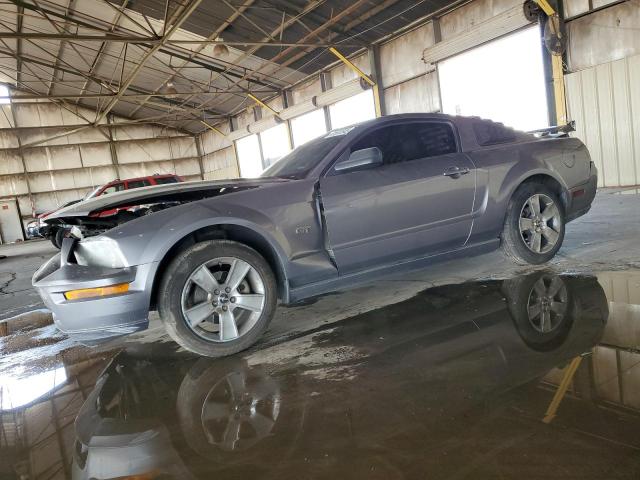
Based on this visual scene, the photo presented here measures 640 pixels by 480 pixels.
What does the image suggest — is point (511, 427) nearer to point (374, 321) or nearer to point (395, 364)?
point (395, 364)

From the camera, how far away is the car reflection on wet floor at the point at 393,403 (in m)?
1.72

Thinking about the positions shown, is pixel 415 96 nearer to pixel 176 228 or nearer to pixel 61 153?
pixel 176 228

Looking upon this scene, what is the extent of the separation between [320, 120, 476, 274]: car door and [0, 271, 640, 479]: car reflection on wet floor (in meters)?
0.53

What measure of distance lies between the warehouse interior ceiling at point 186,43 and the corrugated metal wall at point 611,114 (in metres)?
4.33

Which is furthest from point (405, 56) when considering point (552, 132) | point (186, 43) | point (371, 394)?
point (371, 394)

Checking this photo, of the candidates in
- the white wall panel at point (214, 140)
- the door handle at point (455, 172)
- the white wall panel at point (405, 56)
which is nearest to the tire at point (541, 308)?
the door handle at point (455, 172)

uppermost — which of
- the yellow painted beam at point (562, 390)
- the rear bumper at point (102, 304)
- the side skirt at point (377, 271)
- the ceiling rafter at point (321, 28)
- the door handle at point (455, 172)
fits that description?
the ceiling rafter at point (321, 28)

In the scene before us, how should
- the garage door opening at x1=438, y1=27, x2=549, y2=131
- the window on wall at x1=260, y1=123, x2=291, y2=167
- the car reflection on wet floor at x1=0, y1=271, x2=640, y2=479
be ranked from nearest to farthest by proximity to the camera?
1. the car reflection on wet floor at x1=0, y1=271, x2=640, y2=479
2. the garage door opening at x1=438, y1=27, x2=549, y2=131
3. the window on wall at x1=260, y1=123, x2=291, y2=167

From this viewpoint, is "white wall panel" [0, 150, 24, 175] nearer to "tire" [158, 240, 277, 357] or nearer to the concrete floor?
the concrete floor

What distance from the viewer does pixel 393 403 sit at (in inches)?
84.5

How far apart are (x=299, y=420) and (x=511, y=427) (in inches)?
35.3

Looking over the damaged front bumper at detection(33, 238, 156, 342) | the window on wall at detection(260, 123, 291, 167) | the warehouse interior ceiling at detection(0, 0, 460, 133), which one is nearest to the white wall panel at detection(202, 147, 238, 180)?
the warehouse interior ceiling at detection(0, 0, 460, 133)

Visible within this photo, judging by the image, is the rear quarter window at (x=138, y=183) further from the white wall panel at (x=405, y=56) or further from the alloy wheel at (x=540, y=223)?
the alloy wheel at (x=540, y=223)

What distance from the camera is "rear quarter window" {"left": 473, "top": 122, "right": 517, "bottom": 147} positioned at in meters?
4.06
